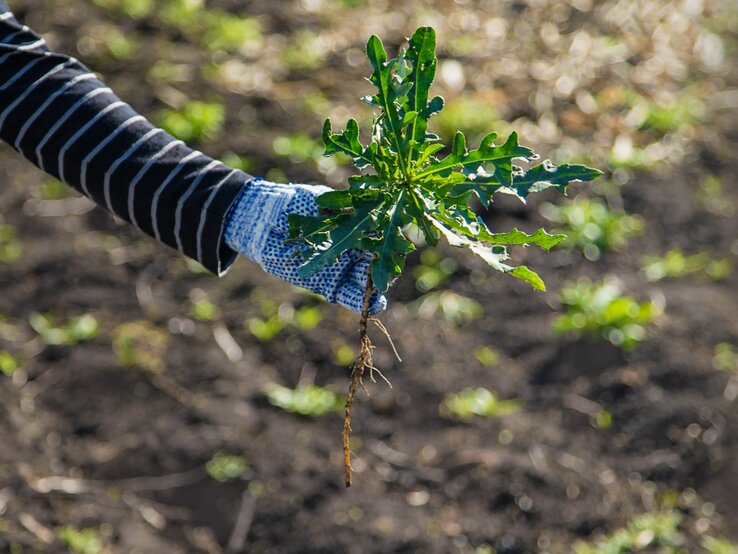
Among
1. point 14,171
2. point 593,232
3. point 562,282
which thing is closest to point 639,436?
point 562,282

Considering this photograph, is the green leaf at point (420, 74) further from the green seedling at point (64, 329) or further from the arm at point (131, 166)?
the green seedling at point (64, 329)

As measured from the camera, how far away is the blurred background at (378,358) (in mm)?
2750

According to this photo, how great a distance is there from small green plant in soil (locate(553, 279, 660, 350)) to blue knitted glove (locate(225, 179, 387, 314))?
144 centimetres

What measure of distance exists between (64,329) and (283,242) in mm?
1536

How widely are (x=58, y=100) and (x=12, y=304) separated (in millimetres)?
1424

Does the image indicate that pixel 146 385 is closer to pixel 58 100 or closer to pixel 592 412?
pixel 58 100

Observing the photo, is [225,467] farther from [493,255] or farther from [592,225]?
[592,225]

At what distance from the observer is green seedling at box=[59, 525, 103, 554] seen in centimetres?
260

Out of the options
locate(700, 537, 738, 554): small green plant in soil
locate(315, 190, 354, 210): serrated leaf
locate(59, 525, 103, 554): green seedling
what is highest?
locate(315, 190, 354, 210): serrated leaf

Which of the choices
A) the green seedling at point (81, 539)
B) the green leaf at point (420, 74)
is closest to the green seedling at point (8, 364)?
the green seedling at point (81, 539)

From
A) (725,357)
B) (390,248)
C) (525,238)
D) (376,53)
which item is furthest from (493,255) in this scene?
(725,357)

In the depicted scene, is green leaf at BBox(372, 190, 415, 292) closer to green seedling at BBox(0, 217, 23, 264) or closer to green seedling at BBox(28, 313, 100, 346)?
green seedling at BBox(28, 313, 100, 346)

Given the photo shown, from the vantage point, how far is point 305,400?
2.99 metres

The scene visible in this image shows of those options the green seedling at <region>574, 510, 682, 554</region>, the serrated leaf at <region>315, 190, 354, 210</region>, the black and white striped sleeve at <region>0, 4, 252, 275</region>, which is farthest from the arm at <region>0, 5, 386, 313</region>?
the green seedling at <region>574, 510, 682, 554</region>
